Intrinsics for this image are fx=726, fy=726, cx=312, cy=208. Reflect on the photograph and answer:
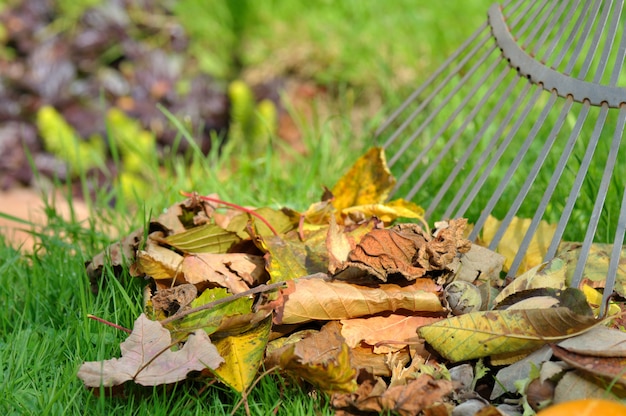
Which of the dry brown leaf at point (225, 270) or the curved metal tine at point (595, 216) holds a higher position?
the curved metal tine at point (595, 216)

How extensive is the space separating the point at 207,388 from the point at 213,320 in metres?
0.13

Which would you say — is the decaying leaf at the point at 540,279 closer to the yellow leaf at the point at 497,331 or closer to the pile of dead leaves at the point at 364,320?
the pile of dead leaves at the point at 364,320

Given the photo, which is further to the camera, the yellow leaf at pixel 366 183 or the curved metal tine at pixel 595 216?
the yellow leaf at pixel 366 183

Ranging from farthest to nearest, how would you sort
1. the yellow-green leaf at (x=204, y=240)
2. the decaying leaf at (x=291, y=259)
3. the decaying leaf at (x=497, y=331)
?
1. the yellow-green leaf at (x=204, y=240)
2. the decaying leaf at (x=291, y=259)
3. the decaying leaf at (x=497, y=331)

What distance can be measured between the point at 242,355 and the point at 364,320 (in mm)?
265

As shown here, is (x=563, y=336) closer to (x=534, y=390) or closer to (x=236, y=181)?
(x=534, y=390)

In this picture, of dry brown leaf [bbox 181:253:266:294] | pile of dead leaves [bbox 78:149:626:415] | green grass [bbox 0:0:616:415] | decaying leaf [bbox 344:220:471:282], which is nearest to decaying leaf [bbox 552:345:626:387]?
pile of dead leaves [bbox 78:149:626:415]

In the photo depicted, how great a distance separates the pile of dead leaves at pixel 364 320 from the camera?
1267 mm

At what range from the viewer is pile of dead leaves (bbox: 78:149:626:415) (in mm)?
1267

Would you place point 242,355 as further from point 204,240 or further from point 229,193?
point 229,193

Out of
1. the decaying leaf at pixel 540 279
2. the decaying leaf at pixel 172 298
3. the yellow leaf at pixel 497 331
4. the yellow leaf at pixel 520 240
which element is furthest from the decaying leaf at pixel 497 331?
the decaying leaf at pixel 172 298

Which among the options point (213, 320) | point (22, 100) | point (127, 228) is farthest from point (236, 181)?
point (22, 100)

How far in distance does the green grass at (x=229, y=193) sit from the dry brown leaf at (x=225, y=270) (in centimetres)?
15

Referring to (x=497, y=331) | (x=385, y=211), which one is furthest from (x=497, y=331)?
(x=385, y=211)
